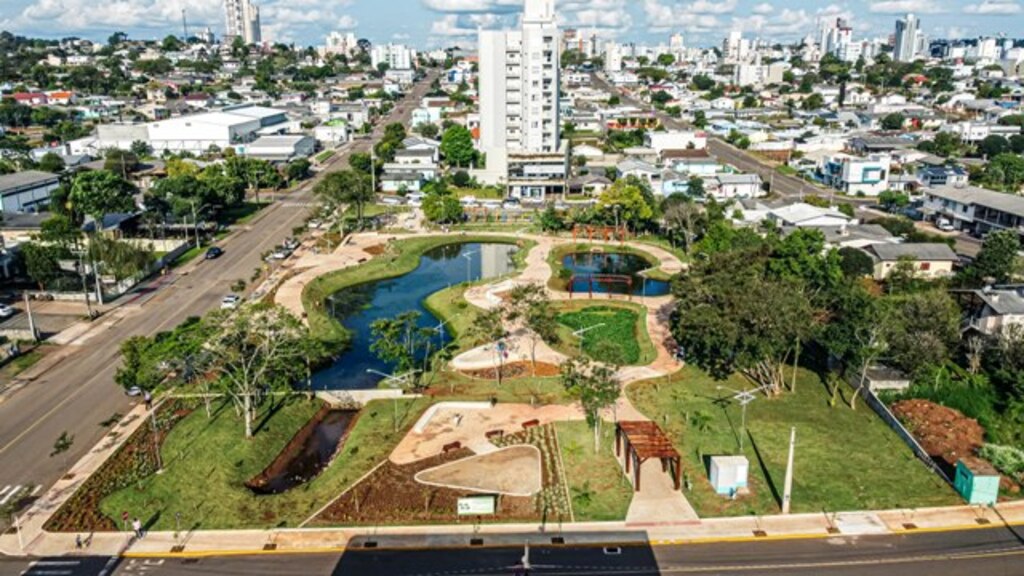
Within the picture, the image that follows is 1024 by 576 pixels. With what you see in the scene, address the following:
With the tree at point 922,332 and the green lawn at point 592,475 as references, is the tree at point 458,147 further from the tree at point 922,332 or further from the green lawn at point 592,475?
the green lawn at point 592,475

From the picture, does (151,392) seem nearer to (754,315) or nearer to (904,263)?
(754,315)

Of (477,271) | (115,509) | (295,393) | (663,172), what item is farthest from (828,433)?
(663,172)

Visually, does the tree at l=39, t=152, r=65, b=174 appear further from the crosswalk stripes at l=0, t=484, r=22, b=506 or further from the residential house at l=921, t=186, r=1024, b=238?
the residential house at l=921, t=186, r=1024, b=238

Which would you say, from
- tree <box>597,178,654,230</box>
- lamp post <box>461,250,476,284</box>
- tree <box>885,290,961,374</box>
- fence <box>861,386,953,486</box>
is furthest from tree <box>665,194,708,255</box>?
fence <box>861,386,953,486</box>

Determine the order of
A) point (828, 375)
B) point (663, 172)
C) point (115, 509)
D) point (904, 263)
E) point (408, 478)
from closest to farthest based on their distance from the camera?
point (115, 509) → point (408, 478) → point (828, 375) → point (904, 263) → point (663, 172)

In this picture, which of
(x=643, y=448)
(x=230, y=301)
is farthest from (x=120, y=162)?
(x=643, y=448)

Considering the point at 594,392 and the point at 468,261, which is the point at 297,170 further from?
the point at 594,392
